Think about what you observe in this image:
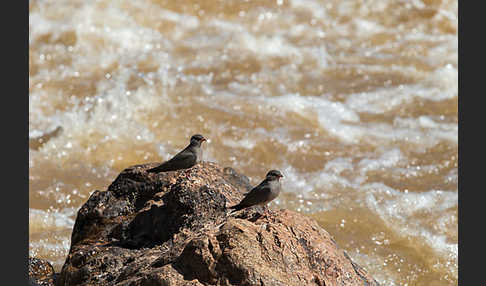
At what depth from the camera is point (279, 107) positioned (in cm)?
1045

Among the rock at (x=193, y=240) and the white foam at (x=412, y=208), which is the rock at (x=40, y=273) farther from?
the white foam at (x=412, y=208)

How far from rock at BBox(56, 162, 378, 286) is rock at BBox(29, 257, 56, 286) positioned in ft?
1.43

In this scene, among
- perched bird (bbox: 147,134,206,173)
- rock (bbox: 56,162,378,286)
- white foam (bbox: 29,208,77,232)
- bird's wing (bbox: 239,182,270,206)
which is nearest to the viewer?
rock (bbox: 56,162,378,286)

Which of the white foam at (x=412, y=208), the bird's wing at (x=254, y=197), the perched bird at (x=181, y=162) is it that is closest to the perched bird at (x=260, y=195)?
the bird's wing at (x=254, y=197)

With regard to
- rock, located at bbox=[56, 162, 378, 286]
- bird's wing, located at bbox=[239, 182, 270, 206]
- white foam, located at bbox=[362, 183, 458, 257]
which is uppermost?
bird's wing, located at bbox=[239, 182, 270, 206]

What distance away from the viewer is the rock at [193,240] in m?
3.29

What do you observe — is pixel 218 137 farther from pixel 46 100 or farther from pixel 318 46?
pixel 318 46

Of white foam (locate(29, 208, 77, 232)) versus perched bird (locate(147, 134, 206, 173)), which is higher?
perched bird (locate(147, 134, 206, 173))

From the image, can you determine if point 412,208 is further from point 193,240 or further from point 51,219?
point 193,240

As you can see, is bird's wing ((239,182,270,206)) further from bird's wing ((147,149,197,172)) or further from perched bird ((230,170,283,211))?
bird's wing ((147,149,197,172))

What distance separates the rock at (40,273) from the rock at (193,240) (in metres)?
0.44

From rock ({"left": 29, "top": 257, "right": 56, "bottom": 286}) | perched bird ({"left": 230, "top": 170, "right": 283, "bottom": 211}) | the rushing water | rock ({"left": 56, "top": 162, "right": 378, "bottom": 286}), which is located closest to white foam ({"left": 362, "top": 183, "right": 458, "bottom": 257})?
the rushing water

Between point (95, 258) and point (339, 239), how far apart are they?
3941 millimetres

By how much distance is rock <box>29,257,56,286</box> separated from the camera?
4602 mm
